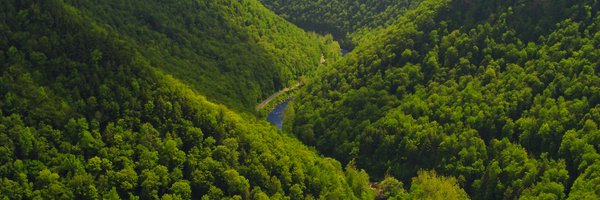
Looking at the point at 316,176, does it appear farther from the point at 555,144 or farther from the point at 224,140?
the point at 555,144

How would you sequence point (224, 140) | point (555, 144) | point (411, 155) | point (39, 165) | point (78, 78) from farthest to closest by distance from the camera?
point (411, 155), point (555, 144), point (224, 140), point (78, 78), point (39, 165)

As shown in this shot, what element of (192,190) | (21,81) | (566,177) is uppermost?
(566,177)

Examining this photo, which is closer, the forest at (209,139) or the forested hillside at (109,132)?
the forested hillside at (109,132)

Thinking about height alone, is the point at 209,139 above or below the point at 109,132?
above

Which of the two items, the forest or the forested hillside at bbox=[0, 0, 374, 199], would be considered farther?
the forest

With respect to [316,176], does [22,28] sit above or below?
above

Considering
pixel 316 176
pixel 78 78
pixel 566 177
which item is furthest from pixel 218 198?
pixel 566 177

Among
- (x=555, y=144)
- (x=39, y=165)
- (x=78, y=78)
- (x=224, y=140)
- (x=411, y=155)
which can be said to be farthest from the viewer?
(x=411, y=155)

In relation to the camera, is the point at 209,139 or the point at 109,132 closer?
the point at 109,132
